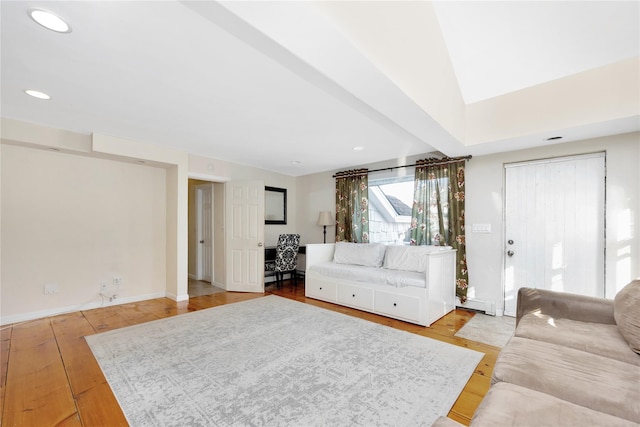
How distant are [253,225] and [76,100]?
280 centimetres

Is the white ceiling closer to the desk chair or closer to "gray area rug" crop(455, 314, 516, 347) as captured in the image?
the desk chair

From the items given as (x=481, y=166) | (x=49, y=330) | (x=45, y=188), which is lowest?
(x=49, y=330)

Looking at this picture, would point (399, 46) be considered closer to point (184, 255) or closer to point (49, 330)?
point (184, 255)

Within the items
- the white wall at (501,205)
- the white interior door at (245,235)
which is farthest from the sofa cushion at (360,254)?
the white interior door at (245,235)

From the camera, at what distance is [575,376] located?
132 cm

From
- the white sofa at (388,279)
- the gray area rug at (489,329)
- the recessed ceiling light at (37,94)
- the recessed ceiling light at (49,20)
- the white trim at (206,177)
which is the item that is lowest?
the gray area rug at (489,329)

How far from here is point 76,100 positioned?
8.07 feet

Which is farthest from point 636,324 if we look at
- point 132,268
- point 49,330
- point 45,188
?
point 45,188

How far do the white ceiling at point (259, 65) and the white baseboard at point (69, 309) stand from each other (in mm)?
2266

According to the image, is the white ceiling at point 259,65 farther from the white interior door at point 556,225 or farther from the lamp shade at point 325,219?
the lamp shade at point 325,219

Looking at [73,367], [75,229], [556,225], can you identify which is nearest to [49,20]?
[73,367]

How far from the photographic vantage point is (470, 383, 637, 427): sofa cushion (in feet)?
3.24

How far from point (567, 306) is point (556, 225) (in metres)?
1.53

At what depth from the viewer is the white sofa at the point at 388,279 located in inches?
126
